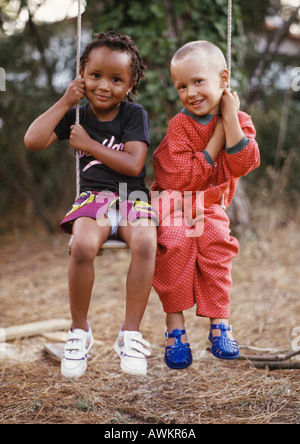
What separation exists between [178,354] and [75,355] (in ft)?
1.41

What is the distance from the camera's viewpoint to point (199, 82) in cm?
209

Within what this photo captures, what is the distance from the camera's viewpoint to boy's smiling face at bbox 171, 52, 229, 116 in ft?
6.80

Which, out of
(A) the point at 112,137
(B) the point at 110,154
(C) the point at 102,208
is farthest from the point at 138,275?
(A) the point at 112,137

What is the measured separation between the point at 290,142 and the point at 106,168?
213 inches

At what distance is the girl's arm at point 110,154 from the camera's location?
2.16 meters

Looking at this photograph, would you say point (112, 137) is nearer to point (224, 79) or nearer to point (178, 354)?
point (224, 79)

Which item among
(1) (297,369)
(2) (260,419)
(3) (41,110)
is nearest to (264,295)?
(1) (297,369)

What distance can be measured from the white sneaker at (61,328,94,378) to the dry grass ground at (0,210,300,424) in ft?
1.07

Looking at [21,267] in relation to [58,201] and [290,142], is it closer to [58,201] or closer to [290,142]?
[58,201]

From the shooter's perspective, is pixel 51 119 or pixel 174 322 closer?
pixel 174 322
